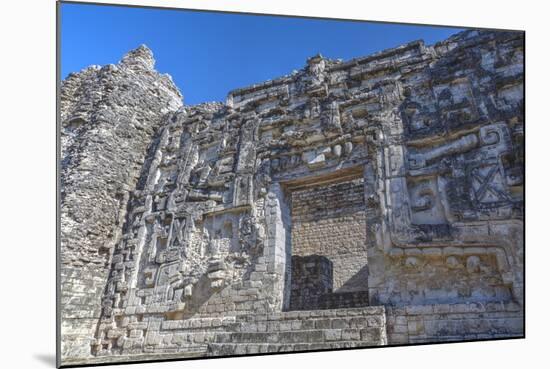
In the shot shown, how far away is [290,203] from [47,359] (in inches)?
154

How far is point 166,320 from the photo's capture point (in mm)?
6988

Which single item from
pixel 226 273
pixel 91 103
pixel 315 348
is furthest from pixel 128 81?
pixel 315 348

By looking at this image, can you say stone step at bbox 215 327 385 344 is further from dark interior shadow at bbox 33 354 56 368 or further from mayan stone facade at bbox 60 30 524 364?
dark interior shadow at bbox 33 354 56 368

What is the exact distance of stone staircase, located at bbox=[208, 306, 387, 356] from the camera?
548cm

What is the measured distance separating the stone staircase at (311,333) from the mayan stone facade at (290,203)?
0.02 meters

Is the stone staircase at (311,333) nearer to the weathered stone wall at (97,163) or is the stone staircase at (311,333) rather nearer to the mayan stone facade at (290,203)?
the mayan stone facade at (290,203)

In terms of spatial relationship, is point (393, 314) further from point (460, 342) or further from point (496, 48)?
point (496, 48)

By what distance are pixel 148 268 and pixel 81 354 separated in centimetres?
155

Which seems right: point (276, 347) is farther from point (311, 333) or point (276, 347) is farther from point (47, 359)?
point (47, 359)

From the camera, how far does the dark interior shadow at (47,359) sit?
16.5ft

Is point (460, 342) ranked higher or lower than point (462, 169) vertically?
lower

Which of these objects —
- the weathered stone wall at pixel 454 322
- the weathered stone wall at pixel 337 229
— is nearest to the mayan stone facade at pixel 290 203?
the weathered stone wall at pixel 454 322

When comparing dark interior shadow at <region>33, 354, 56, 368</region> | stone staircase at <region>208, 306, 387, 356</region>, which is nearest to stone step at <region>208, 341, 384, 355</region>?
stone staircase at <region>208, 306, 387, 356</region>

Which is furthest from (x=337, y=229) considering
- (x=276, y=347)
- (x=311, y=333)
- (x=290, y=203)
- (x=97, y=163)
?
(x=276, y=347)
